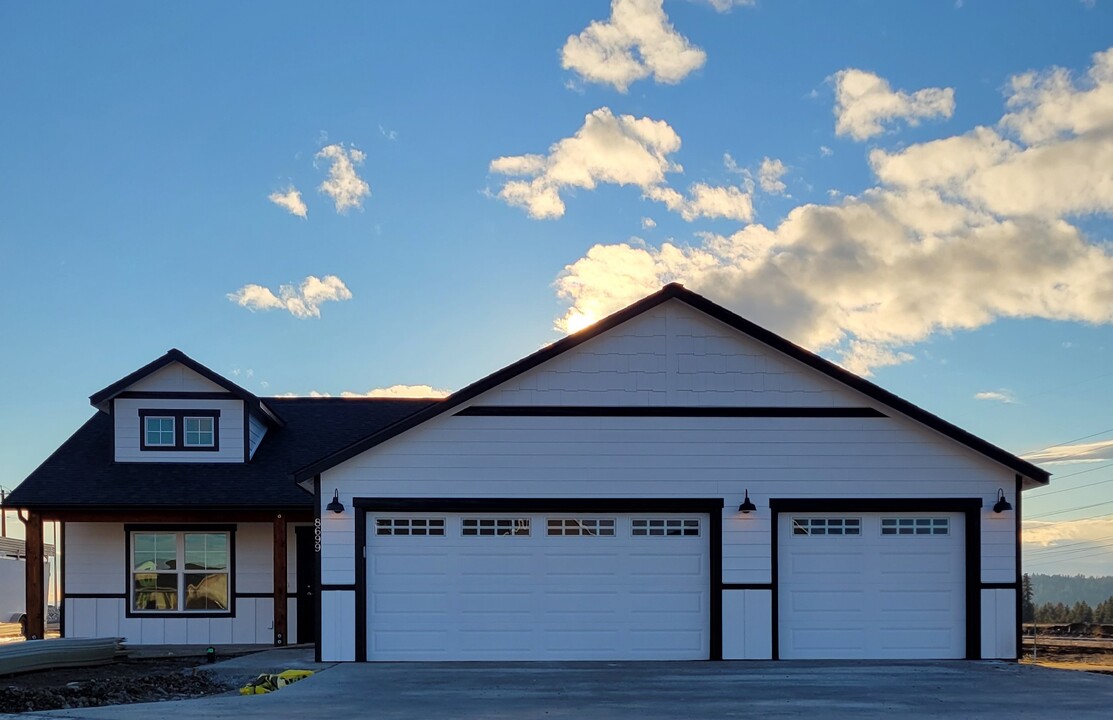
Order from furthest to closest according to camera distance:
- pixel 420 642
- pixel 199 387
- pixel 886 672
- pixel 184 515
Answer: pixel 199 387 → pixel 184 515 → pixel 420 642 → pixel 886 672

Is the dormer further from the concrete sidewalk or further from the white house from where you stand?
the concrete sidewalk

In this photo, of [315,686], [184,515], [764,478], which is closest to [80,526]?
[184,515]

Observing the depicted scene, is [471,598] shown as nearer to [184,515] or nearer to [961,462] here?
[184,515]

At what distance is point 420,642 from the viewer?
1639 centimetres

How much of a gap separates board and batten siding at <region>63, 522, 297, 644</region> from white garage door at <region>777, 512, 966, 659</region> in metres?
9.11

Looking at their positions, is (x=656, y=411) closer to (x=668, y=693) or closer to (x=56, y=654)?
(x=668, y=693)

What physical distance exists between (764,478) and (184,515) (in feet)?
33.1

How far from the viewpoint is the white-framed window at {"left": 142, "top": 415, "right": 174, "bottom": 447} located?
20859mm

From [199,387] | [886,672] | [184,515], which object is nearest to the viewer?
[886,672]

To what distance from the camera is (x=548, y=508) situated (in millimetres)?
16500

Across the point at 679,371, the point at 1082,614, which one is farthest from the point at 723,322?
the point at 1082,614

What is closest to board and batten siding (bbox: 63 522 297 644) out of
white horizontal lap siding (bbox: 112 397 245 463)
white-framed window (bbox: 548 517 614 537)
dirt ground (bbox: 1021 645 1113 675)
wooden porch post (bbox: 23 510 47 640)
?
wooden porch post (bbox: 23 510 47 640)

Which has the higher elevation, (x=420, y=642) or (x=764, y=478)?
(x=764, y=478)

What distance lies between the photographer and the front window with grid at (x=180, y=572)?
2014 cm
